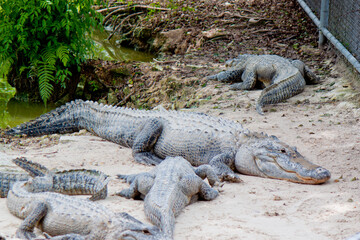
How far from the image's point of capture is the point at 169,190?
403cm

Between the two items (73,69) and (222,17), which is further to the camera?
(222,17)

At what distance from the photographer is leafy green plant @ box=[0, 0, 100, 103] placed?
8.72m

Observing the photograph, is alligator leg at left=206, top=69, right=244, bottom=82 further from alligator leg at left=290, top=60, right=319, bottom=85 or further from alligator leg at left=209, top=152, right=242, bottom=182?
alligator leg at left=209, top=152, right=242, bottom=182

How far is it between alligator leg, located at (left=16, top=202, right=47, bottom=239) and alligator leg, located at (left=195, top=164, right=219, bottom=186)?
165 cm

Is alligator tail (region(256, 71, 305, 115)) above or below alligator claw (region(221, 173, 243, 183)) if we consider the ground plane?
above

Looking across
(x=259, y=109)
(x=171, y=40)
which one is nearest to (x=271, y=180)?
(x=259, y=109)

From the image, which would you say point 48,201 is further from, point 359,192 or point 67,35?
point 67,35

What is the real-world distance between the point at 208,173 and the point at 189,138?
3.85 ft

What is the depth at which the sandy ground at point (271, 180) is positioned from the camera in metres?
3.69

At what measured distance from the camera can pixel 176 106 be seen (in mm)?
8281

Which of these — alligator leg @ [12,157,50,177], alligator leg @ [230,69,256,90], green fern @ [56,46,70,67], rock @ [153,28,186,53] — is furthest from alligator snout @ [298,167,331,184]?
rock @ [153,28,186,53]

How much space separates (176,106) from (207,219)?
448 cm

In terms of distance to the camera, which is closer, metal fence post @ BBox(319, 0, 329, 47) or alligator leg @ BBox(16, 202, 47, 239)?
alligator leg @ BBox(16, 202, 47, 239)

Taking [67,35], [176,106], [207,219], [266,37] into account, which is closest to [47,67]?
[67,35]
